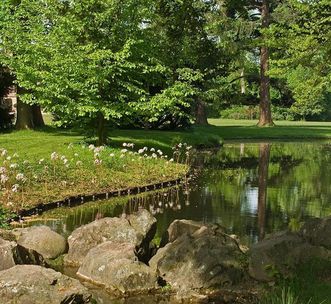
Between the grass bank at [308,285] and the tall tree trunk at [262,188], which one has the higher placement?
the grass bank at [308,285]

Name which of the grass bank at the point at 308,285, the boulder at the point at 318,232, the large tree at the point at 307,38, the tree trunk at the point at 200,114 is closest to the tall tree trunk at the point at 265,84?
the tree trunk at the point at 200,114

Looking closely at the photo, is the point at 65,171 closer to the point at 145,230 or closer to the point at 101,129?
the point at 101,129

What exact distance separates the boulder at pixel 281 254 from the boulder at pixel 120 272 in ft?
5.12

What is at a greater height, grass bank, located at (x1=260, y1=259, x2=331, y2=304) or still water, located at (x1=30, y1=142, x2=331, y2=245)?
grass bank, located at (x1=260, y1=259, x2=331, y2=304)

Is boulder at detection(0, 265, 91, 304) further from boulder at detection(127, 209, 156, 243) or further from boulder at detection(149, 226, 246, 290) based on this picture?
boulder at detection(127, 209, 156, 243)

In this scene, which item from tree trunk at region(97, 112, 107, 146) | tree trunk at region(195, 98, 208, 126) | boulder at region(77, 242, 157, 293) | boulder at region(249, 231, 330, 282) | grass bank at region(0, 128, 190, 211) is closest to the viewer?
boulder at region(77, 242, 157, 293)

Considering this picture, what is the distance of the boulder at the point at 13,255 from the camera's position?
27.4 feet

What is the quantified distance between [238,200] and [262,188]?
266 cm

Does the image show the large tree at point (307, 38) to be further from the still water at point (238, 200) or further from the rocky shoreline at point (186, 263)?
the rocky shoreline at point (186, 263)

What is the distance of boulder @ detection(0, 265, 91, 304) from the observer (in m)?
7.15

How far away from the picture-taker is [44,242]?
10141 millimetres

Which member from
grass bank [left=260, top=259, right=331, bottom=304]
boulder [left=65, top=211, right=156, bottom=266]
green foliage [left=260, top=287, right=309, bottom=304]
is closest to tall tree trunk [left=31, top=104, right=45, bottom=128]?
boulder [left=65, top=211, right=156, bottom=266]

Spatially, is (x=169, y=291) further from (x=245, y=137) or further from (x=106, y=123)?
(x=245, y=137)

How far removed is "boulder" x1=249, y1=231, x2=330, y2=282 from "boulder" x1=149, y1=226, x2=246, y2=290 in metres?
0.25
